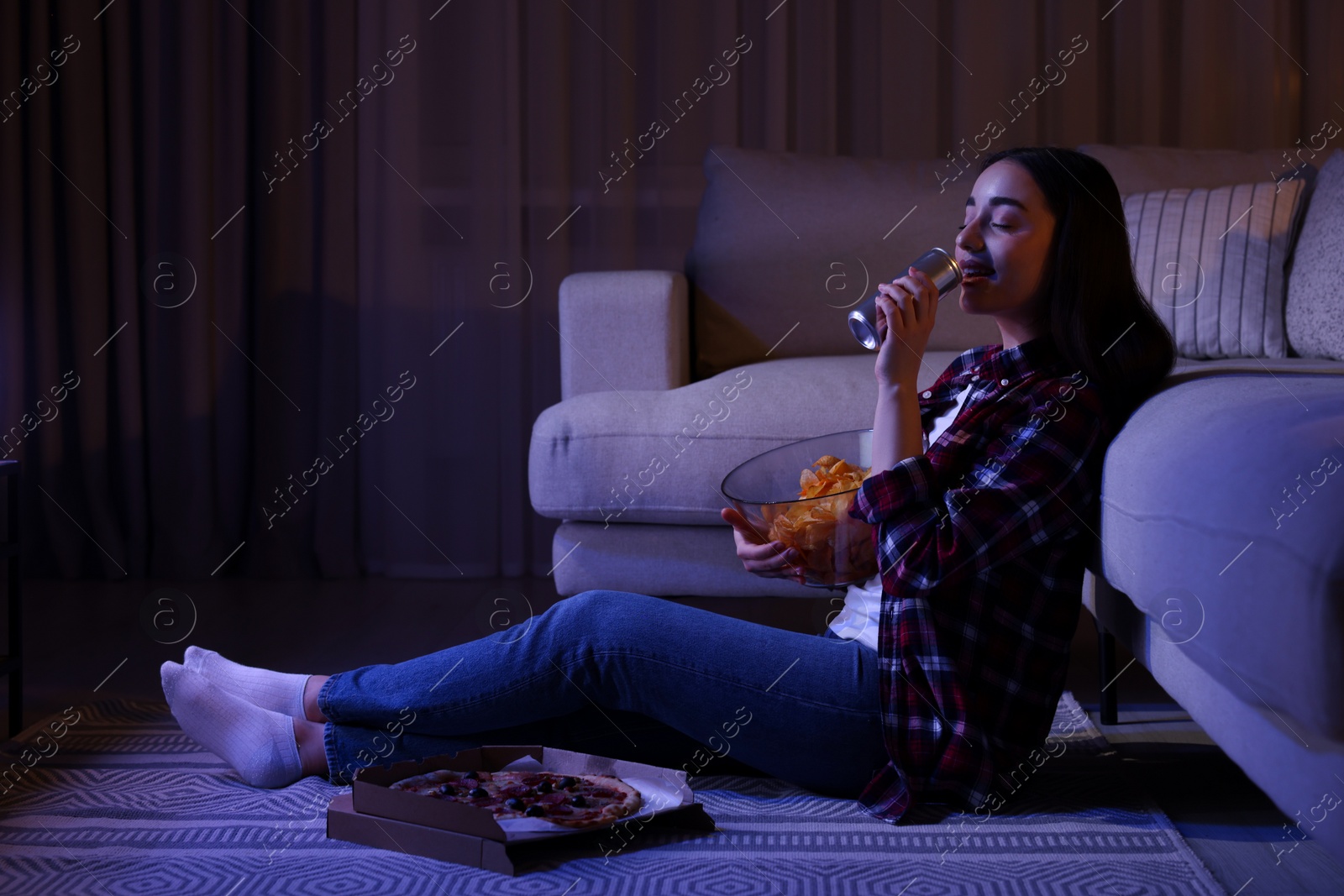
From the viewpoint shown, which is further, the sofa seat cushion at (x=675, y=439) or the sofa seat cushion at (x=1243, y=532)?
the sofa seat cushion at (x=675, y=439)

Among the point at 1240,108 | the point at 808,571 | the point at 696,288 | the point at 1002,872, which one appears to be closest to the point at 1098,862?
the point at 1002,872

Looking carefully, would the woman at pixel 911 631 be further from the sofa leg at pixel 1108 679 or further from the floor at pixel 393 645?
the sofa leg at pixel 1108 679

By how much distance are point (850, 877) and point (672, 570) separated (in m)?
0.72

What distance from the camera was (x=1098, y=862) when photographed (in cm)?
102

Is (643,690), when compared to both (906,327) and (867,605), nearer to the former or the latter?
(867,605)

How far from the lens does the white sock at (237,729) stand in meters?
1.21

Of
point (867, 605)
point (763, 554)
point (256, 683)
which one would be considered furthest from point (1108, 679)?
point (256, 683)

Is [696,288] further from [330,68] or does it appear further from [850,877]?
[850,877]

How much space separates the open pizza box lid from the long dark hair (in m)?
0.57

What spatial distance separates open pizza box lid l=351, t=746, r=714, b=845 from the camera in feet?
3.33

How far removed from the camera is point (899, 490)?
102cm

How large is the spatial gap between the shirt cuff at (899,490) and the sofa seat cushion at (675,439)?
0.60 metres

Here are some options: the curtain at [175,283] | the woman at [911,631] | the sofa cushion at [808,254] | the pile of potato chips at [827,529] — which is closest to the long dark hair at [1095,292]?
the woman at [911,631]

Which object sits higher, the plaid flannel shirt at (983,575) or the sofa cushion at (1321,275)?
the sofa cushion at (1321,275)
